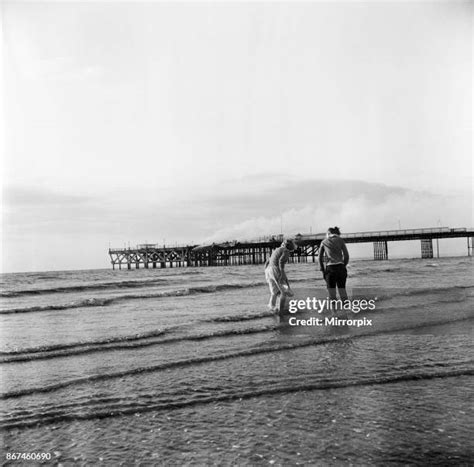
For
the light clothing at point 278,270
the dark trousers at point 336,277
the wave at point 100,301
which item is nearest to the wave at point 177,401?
the dark trousers at point 336,277

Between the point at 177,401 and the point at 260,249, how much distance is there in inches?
1892

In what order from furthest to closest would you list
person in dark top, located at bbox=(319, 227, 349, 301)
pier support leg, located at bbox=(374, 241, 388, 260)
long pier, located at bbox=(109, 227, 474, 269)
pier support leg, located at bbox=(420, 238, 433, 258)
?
pier support leg, located at bbox=(420, 238, 433, 258) → pier support leg, located at bbox=(374, 241, 388, 260) → long pier, located at bbox=(109, 227, 474, 269) → person in dark top, located at bbox=(319, 227, 349, 301)

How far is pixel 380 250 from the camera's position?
5072cm

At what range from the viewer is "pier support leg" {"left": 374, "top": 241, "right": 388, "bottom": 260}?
50000mm

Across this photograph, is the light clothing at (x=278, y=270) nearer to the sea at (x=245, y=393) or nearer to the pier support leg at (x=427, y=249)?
the sea at (x=245, y=393)

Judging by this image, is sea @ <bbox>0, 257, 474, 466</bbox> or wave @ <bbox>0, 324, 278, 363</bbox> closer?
sea @ <bbox>0, 257, 474, 466</bbox>

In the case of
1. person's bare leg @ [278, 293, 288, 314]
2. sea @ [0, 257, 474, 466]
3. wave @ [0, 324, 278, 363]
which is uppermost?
person's bare leg @ [278, 293, 288, 314]

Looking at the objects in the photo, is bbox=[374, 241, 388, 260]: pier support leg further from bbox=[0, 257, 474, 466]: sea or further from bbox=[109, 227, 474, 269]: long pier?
bbox=[0, 257, 474, 466]: sea

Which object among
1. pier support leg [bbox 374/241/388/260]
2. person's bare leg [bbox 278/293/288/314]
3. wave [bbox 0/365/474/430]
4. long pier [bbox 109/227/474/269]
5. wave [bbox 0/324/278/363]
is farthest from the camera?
pier support leg [bbox 374/241/388/260]

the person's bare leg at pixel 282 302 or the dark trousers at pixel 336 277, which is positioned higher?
the dark trousers at pixel 336 277

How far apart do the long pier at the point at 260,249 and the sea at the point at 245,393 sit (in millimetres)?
32959

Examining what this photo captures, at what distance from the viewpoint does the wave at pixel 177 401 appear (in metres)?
3.07

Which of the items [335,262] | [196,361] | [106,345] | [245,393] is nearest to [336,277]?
[335,262]

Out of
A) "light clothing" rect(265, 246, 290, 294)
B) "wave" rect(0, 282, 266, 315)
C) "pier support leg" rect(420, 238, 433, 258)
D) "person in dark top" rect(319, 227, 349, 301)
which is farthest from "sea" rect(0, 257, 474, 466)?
"pier support leg" rect(420, 238, 433, 258)
